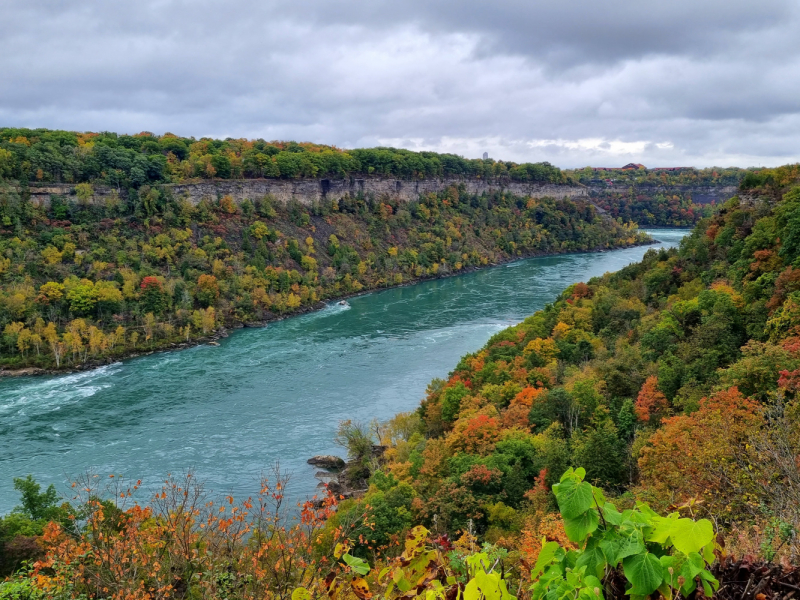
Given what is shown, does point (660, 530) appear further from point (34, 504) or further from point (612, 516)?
point (34, 504)

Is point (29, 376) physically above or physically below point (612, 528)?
below

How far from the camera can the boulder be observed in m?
26.4

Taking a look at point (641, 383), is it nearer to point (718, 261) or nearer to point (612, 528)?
point (718, 261)

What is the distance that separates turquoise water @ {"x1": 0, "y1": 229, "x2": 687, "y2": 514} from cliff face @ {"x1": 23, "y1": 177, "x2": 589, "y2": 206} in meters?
22.6

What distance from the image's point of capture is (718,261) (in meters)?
28.4

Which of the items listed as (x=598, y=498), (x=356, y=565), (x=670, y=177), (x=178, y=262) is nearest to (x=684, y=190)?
(x=670, y=177)

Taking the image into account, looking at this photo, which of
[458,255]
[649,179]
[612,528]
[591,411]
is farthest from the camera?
[649,179]

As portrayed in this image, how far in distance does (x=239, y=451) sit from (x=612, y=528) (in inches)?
1057

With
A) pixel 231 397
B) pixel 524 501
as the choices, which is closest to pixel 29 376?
pixel 231 397

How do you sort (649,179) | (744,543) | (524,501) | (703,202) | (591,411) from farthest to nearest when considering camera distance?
(649,179), (703,202), (591,411), (524,501), (744,543)

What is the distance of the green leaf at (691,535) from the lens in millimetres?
2475

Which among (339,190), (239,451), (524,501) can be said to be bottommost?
(239,451)

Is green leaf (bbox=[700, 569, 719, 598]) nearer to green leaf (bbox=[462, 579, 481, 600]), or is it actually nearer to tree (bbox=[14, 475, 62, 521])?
green leaf (bbox=[462, 579, 481, 600])

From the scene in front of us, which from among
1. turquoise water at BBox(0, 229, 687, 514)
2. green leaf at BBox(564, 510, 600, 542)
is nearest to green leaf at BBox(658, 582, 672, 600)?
green leaf at BBox(564, 510, 600, 542)
